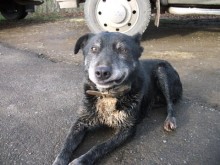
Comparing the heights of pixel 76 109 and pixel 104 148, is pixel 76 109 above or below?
below

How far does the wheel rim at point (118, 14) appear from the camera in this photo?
6.12 m

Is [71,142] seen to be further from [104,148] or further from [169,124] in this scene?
[169,124]

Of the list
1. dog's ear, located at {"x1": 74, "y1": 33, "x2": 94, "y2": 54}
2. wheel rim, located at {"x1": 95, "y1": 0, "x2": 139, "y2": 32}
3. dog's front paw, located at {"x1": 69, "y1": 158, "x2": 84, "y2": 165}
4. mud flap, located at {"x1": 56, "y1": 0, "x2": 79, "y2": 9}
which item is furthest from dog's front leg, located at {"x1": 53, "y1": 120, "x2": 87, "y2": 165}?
mud flap, located at {"x1": 56, "y1": 0, "x2": 79, "y2": 9}

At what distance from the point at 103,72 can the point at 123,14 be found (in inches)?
136

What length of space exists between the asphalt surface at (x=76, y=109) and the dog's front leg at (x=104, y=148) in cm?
7

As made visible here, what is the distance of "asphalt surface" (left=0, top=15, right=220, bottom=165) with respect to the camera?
2.99 metres

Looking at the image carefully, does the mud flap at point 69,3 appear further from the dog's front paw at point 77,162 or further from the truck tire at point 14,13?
the dog's front paw at point 77,162

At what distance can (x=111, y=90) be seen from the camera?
10.3ft

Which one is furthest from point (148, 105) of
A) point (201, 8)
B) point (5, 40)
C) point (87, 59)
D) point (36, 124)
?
point (5, 40)

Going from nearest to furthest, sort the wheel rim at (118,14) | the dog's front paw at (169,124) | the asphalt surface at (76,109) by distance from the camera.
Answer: the asphalt surface at (76,109)
the dog's front paw at (169,124)
the wheel rim at (118,14)

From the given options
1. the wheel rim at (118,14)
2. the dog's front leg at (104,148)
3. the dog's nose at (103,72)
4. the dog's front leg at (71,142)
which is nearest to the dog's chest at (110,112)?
the dog's front leg at (104,148)

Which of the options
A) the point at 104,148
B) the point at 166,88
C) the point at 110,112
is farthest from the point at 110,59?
the point at 166,88

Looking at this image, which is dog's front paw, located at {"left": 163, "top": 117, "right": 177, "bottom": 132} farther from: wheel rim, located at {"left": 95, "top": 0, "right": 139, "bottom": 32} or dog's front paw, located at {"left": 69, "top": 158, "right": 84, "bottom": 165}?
wheel rim, located at {"left": 95, "top": 0, "right": 139, "bottom": 32}

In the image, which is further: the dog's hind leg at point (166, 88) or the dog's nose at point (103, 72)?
the dog's hind leg at point (166, 88)
